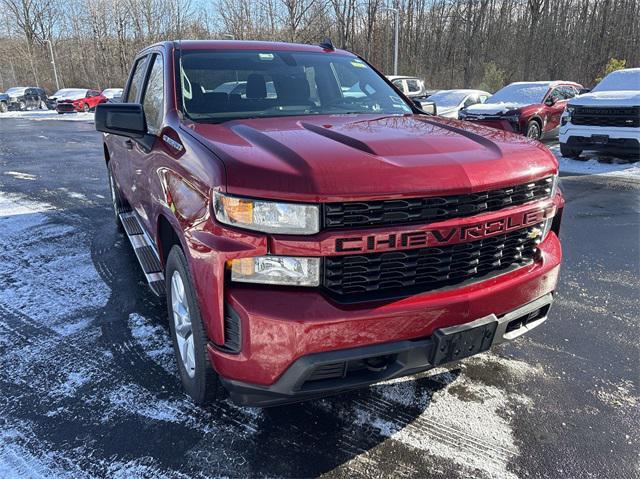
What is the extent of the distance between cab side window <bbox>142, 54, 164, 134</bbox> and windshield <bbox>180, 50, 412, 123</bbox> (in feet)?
0.69

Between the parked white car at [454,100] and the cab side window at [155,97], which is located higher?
the cab side window at [155,97]

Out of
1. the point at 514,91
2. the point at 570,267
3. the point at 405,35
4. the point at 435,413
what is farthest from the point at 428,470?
the point at 405,35

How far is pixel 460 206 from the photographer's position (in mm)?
1984

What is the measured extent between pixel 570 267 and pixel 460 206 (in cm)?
304

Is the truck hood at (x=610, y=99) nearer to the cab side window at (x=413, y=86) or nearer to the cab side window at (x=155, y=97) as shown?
the cab side window at (x=413, y=86)

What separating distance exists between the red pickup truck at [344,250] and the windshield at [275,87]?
1.18 ft

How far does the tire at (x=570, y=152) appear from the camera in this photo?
9922 mm

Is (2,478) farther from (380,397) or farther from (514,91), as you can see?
(514,91)

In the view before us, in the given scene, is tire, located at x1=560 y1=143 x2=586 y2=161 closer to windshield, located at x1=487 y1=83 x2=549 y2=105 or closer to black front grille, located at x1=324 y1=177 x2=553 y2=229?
windshield, located at x1=487 y1=83 x2=549 y2=105

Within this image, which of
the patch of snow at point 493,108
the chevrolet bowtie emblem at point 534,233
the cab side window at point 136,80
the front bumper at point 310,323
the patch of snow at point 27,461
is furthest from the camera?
the patch of snow at point 493,108

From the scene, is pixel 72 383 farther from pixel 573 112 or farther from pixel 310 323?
pixel 573 112

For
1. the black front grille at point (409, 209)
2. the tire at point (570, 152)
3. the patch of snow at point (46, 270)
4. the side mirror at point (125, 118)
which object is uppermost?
the side mirror at point (125, 118)

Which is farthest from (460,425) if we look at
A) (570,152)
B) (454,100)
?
(454,100)

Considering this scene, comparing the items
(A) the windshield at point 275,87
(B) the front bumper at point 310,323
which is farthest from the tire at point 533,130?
(B) the front bumper at point 310,323
